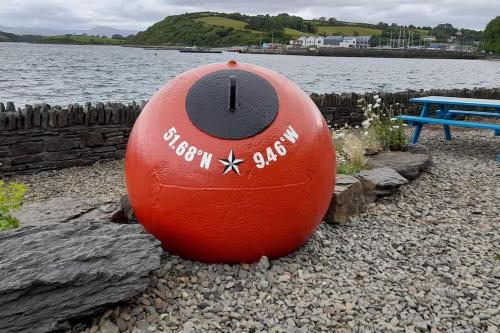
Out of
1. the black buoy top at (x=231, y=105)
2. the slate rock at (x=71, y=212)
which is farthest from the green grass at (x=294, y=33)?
the black buoy top at (x=231, y=105)

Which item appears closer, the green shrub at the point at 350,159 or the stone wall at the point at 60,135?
the green shrub at the point at 350,159

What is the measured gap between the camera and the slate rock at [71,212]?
4.18m

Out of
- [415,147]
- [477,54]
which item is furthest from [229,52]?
[415,147]

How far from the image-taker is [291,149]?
3588 millimetres

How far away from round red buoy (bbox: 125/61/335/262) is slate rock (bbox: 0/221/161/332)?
15.2 inches

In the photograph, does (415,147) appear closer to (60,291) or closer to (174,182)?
(174,182)

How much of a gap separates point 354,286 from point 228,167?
4.10 ft

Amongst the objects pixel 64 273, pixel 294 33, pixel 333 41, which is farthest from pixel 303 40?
pixel 64 273

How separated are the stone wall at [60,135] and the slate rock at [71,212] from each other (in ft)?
9.24

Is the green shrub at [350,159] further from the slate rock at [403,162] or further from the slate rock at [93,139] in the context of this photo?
the slate rock at [93,139]

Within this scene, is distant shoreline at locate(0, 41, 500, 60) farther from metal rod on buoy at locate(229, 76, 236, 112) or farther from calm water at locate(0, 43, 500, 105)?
metal rod on buoy at locate(229, 76, 236, 112)

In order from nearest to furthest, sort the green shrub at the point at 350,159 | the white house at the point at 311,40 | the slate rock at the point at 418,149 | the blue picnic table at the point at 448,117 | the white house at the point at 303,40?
the green shrub at the point at 350,159, the slate rock at the point at 418,149, the blue picnic table at the point at 448,117, the white house at the point at 303,40, the white house at the point at 311,40

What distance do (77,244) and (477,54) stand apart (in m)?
127

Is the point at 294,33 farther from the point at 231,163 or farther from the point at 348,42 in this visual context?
the point at 231,163
